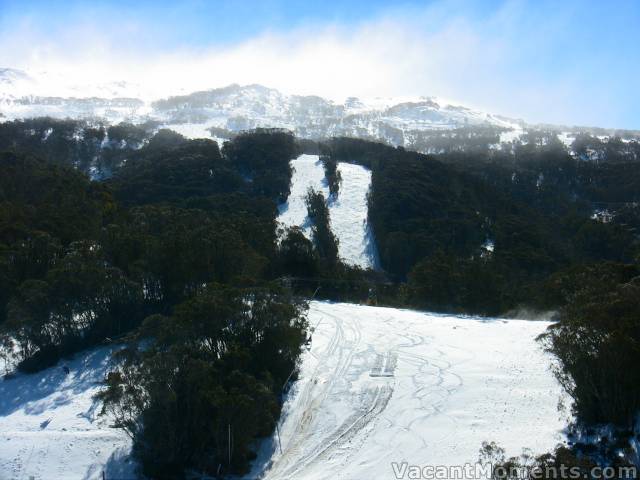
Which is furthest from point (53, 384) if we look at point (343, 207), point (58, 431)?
point (343, 207)

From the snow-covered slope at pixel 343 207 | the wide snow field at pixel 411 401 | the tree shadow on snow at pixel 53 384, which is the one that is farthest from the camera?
the snow-covered slope at pixel 343 207

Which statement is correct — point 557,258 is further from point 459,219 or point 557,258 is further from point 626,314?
point 626,314

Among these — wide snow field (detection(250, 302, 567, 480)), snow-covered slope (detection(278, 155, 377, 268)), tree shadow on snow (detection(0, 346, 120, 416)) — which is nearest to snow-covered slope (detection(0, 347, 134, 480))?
tree shadow on snow (detection(0, 346, 120, 416))

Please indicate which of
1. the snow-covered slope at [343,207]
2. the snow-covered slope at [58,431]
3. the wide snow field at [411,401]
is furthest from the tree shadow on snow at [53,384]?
the snow-covered slope at [343,207]

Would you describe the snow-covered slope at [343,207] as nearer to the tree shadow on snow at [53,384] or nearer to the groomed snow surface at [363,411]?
the groomed snow surface at [363,411]

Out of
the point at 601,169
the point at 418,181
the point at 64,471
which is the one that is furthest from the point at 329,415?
the point at 601,169

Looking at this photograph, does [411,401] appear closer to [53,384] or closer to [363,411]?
[363,411]

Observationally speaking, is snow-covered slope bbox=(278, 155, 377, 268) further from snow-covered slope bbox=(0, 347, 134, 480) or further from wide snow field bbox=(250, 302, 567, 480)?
snow-covered slope bbox=(0, 347, 134, 480)
